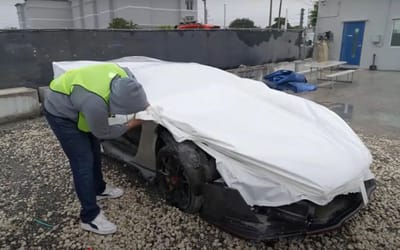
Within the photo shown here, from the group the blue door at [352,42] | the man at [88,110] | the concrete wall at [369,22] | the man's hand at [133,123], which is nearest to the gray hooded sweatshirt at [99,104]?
the man at [88,110]

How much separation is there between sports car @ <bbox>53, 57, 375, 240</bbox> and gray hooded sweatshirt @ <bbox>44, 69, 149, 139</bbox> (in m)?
0.39

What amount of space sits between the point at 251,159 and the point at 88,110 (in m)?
1.14

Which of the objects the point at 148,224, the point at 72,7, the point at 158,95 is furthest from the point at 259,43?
the point at 72,7

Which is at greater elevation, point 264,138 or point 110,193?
point 264,138

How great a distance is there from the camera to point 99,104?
6.59 ft

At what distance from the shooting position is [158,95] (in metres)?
2.75

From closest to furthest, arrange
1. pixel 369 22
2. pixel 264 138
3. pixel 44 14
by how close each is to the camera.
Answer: pixel 264 138 → pixel 369 22 → pixel 44 14

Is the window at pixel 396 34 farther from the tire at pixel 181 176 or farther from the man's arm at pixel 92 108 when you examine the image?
the man's arm at pixel 92 108

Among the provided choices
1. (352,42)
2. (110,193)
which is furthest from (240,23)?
(110,193)

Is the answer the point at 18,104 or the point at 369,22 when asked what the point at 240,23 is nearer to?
the point at 369,22

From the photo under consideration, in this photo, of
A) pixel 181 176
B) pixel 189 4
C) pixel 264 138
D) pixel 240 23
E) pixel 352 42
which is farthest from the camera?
pixel 240 23

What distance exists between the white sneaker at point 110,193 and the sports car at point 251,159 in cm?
31

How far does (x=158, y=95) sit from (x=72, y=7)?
38.5 m

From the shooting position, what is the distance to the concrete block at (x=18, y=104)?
5.52m
